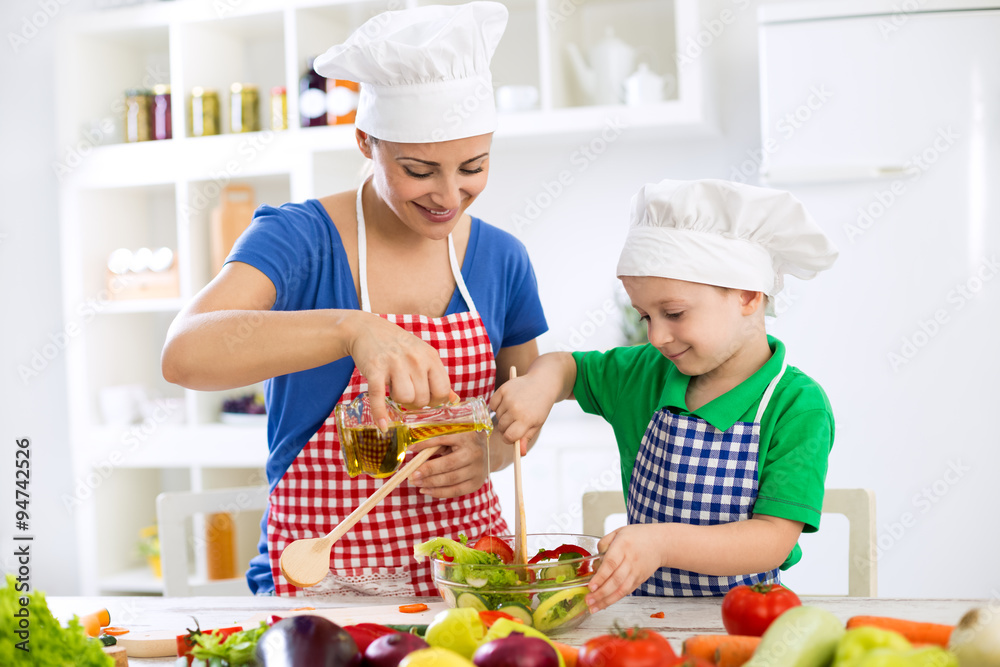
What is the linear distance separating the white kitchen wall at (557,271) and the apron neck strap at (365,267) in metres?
1.14

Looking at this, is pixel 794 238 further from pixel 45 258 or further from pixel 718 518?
pixel 45 258

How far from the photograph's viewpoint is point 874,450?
2107 mm

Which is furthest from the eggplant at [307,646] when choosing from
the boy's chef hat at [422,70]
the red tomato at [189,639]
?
the boy's chef hat at [422,70]

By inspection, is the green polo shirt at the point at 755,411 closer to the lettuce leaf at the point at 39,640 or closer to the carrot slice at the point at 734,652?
the carrot slice at the point at 734,652

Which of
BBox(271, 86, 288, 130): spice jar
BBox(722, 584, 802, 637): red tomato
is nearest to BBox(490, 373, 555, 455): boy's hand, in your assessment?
BBox(722, 584, 802, 637): red tomato

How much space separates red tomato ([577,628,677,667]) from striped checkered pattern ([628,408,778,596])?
0.44 m

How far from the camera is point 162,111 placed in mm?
2750

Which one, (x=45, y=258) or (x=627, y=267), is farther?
(x=45, y=258)

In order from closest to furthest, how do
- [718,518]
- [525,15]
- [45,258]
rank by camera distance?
[718,518] < [525,15] < [45,258]

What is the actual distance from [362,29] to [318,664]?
0.84 metres

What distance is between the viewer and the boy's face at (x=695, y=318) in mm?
1119

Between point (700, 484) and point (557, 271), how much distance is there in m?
1.72

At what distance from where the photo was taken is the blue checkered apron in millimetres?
1104

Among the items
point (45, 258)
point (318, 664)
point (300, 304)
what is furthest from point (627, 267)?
point (45, 258)
